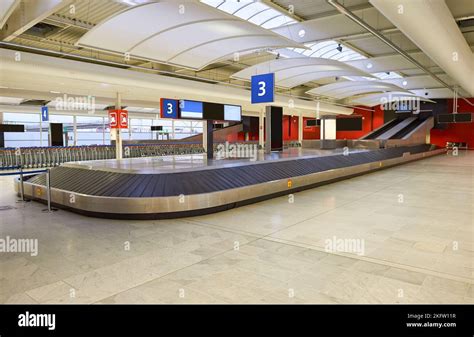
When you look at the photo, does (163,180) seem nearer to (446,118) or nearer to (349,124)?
(349,124)

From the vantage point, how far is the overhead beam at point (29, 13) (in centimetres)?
801

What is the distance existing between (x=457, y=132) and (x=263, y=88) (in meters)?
33.2

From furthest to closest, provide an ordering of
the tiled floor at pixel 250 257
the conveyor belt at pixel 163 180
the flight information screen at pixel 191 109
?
the flight information screen at pixel 191 109 < the conveyor belt at pixel 163 180 < the tiled floor at pixel 250 257

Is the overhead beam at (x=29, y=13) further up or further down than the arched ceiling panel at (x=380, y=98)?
further down

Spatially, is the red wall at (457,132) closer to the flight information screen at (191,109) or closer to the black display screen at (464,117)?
the black display screen at (464,117)

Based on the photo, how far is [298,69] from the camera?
18.4 meters

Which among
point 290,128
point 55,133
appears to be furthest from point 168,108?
point 290,128

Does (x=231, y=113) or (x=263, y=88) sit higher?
(x=263, y=88)

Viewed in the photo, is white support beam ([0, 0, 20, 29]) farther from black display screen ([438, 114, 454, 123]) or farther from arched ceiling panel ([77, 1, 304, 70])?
black display screen ([438, 114, 454, 123])

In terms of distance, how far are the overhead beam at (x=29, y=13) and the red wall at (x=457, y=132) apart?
130 ft

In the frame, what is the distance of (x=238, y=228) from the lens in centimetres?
634

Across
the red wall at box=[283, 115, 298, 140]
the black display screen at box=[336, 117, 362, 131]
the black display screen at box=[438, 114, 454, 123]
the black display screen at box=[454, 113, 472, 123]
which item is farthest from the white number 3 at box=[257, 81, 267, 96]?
the red wall at box=[283, 115, 298, 140]

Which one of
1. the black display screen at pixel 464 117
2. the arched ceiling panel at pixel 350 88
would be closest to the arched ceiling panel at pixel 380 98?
the arched ceiling panel at pixel 350 88
